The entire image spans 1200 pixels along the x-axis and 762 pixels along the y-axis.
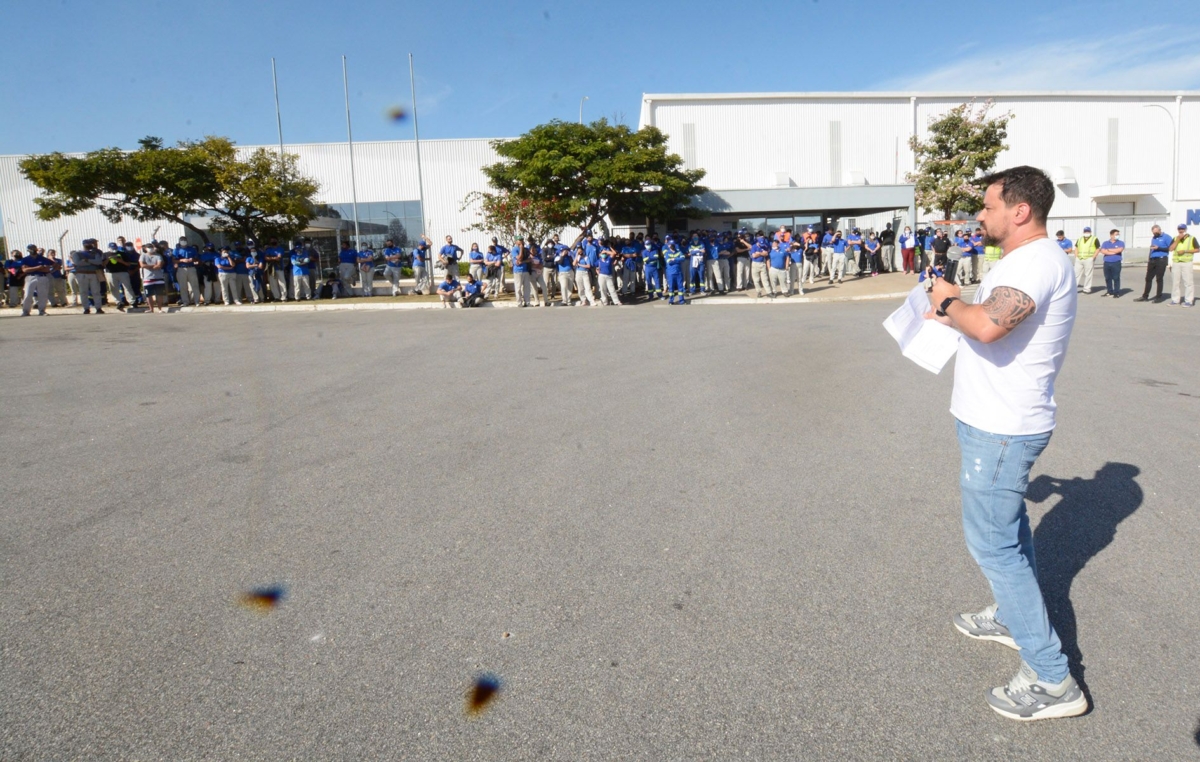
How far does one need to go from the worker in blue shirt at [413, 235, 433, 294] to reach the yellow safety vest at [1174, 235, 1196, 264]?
19.2 metres

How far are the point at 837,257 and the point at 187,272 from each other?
66.5ft

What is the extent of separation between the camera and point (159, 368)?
10.4 metres

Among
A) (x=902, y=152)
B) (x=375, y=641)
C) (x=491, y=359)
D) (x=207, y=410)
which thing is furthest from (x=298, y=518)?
(x=902, y=152)

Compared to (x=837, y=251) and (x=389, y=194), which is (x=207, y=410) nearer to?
(x=837, y=251)

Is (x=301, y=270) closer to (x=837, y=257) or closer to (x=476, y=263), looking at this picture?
(x=476, y=263)

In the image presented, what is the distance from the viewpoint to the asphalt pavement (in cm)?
275

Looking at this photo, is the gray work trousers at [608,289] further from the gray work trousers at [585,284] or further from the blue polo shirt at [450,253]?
the blue polo shirt at [450,253]

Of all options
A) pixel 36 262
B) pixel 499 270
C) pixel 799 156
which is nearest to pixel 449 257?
pixel 499 270

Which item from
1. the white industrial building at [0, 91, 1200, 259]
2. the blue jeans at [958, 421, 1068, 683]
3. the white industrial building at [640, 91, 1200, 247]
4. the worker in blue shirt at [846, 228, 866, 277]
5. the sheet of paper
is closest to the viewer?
the blue jeans at [958, 421, 1068, 683]

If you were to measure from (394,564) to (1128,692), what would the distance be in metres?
3.27

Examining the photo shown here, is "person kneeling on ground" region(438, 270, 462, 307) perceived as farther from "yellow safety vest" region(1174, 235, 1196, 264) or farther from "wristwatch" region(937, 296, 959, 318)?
"wristwatch" region(937, 296, 959, 318)

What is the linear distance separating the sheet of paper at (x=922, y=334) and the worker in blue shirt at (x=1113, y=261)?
18645 millimetres

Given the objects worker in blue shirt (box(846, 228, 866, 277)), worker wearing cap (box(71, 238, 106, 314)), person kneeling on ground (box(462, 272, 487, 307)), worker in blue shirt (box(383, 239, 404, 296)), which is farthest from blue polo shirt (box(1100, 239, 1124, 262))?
worker wearing cap (box(71, 238, 106, 314))

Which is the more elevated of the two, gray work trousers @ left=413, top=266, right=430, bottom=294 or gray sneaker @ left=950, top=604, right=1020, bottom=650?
gray work trousers @ left=413, top=266, right=430, bottom=294
